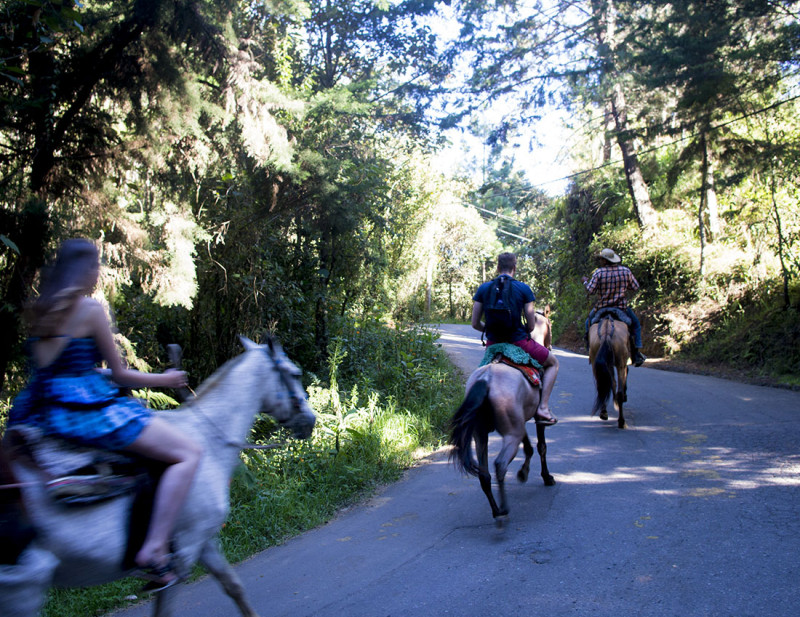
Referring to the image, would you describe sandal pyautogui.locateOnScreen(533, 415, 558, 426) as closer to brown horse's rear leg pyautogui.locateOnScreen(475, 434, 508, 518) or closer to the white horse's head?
brown horse's rear leg pyautogui.locateOnScreen(475, 434, 508, 518)

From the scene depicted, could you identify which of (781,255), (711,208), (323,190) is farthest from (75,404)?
(711,208)

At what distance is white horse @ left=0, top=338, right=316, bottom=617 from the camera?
10.1ft

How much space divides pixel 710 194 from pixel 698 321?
13.7 ft

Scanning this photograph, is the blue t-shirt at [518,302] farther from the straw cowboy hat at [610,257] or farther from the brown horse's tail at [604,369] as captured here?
the straw cowboy hat at [610,257]

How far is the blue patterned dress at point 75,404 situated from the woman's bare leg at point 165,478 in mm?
113

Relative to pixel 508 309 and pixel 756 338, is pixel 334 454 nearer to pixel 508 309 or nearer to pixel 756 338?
pixel 508 309

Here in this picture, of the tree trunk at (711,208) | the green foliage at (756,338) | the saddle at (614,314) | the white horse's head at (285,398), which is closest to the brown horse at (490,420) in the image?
the white horse's head at (285,398)

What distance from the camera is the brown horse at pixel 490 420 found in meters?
5.61

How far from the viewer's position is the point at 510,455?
18.6ft

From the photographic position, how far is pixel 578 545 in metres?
5.04

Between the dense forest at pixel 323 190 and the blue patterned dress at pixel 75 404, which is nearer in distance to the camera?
the blue patterned dress at pixel 75 404

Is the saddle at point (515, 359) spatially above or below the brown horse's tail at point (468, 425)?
above

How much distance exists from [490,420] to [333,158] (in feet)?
19.1

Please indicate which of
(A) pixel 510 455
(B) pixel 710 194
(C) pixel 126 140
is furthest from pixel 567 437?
(B) pixel 710 194
